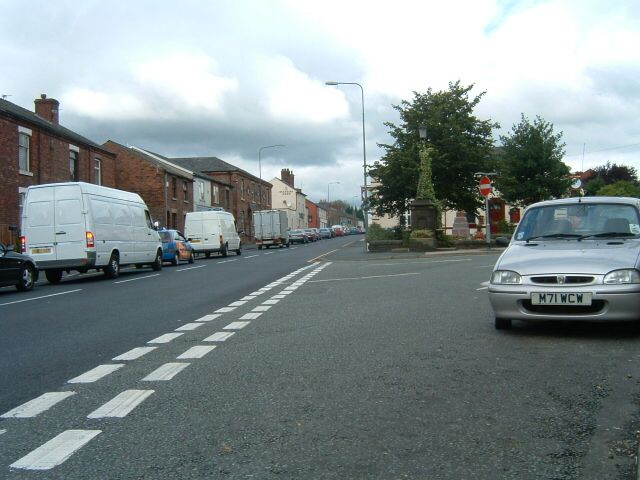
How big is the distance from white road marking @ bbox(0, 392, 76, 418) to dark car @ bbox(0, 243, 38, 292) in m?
11.7

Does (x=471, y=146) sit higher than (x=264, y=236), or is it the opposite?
(x=471, y=146)

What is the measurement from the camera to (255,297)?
1314cm

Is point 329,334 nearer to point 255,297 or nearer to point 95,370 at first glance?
point 95,370

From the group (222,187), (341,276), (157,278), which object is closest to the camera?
(341,276)

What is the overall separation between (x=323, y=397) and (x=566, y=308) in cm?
342

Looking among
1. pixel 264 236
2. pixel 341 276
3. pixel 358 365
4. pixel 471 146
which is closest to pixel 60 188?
pixel 341 276

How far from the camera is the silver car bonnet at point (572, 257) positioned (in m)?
7.10

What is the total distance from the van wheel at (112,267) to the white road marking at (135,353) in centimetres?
1338

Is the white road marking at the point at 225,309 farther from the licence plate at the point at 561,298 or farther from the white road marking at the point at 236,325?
the licence plate at the point at 561,298

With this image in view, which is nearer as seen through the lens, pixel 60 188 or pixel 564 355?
pixel 564 355

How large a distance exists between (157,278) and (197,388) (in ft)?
49.0

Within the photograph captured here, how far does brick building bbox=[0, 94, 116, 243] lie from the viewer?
92.9 ft

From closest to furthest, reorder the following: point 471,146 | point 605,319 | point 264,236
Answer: point 605,319
point 471,146
point 264,236

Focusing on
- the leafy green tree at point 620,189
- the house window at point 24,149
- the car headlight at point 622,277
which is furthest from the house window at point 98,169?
the leafy green tree at point 620,189
